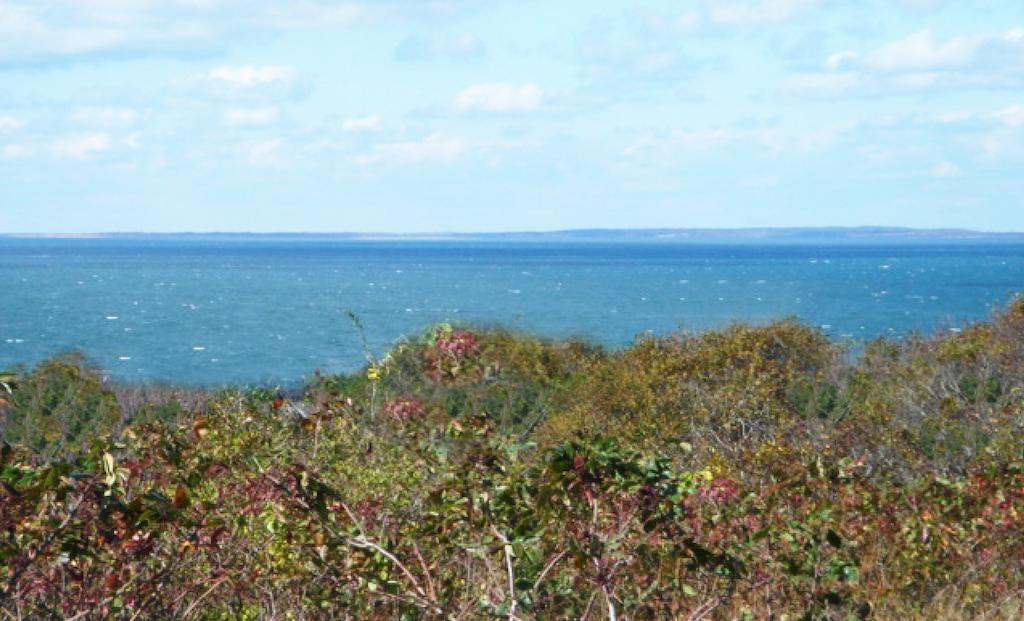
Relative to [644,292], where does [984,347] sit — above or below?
above

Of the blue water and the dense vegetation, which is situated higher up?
the dense vegetation

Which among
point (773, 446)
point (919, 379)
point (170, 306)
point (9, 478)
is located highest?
point (9, 478)

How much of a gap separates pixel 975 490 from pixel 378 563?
10.6 feet

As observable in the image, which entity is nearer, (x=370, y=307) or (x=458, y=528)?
(x=458, y=528)

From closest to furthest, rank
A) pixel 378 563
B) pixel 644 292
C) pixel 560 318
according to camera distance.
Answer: pixel 378 563 < pixel 560 318 < pixel 644 292

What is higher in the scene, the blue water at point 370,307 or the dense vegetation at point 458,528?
the dense vegetation at point 458,528

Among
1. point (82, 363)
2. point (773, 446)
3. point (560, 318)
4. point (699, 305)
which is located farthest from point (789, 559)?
point (699, 305)

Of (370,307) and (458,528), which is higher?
(458,528)

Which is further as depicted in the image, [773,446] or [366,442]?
[773,446]

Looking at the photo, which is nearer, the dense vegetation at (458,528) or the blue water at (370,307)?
the dense vegetation at (458,528)

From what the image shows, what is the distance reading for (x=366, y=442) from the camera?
22.7 feet

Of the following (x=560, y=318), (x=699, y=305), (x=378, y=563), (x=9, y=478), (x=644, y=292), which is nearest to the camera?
(x=9, y=478)

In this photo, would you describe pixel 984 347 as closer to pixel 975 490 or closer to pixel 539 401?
pixel 539 401

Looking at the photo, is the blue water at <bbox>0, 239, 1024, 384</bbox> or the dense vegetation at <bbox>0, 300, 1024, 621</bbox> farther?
the blue water at <bbox>0, 239, 1024, 384</bbox>
